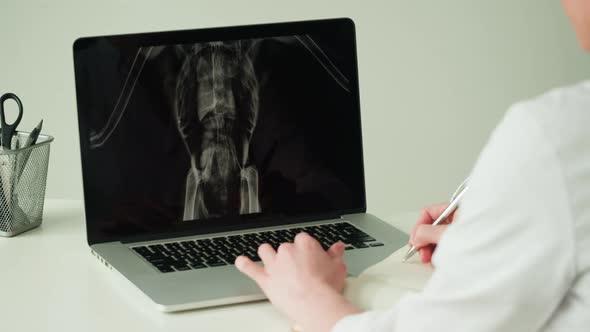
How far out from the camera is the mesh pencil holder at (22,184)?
143cm

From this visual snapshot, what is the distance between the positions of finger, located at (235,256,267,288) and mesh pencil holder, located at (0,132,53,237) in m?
0.47

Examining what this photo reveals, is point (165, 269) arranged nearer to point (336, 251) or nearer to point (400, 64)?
Answer: point (336, 251)

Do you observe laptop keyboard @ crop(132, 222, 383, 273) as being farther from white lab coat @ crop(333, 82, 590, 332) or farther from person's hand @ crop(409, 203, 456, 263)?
white lab coat @ crop(333, 82, 590, 332)

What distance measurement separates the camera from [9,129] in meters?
1.46

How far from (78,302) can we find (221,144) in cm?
36

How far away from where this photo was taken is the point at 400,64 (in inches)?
136

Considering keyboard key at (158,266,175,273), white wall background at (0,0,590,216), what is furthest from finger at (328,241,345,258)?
white wall background at (0,0,590,216)

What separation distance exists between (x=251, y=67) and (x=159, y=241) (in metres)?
0.31

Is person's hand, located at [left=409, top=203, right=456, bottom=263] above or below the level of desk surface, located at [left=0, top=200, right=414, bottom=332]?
above

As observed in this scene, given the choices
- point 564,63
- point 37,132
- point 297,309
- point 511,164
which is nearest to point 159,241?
point 37,132

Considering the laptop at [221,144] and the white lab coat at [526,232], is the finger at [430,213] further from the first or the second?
the white lab coat at [526,232]

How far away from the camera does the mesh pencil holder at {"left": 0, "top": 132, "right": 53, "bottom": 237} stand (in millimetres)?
1427

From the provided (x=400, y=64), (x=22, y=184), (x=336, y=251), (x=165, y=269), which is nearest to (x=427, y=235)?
(x=336, y=251)

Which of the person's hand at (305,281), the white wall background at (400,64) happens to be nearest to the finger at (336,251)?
the person's hand at (305,281)
